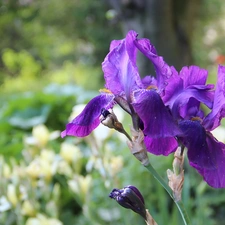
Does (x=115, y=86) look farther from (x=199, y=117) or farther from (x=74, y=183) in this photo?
(x=74, y=183)

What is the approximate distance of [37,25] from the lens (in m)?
7.69

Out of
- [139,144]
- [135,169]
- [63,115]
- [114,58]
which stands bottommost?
[139,144]

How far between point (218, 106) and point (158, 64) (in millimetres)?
102

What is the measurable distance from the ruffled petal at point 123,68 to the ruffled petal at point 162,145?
0.26ft

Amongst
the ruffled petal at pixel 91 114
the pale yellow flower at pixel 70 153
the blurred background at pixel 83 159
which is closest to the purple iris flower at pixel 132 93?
the ruffled petal at pixel 91 114

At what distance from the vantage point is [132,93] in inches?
23.5

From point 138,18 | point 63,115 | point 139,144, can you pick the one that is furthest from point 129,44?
point 63,115

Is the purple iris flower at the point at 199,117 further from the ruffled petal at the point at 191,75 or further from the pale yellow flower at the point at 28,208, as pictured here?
the pale yellow flower at the point at 28,208

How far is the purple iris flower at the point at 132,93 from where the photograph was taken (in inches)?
22.0

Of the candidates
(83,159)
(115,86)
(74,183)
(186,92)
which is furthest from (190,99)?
(83,159)

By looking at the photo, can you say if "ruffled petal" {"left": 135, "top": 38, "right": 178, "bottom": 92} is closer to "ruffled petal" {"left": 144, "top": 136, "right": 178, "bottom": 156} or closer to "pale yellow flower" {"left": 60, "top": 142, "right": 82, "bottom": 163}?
"ruffled petal" {"left": 144, "top": 136, "right": 178, "bottom": 156}

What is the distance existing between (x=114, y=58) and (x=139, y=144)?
0.15 meters

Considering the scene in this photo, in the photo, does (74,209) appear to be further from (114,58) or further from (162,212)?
(114,58)

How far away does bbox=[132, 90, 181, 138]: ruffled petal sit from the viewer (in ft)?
1.79
